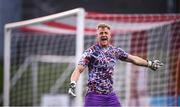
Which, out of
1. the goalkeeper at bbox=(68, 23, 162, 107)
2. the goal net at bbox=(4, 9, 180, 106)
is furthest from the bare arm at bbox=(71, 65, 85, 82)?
the goal net at bbox=(4, 9, 180, 106)

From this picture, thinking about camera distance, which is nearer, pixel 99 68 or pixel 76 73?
pixel 76 73

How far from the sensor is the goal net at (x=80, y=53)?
11586mm

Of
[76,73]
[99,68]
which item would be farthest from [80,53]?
[76,73]

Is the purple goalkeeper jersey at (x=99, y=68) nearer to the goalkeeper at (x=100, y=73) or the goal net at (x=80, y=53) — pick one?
the goalkeeper at (x=100, y=73)

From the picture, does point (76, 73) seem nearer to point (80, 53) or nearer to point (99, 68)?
point (99, 68)

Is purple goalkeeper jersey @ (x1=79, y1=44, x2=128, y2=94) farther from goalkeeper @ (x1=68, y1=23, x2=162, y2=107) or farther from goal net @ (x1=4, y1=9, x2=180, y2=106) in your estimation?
goal net @ (x1=4, y1=9, x2=180, y2=106)

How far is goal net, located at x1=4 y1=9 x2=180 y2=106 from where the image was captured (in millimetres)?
11586

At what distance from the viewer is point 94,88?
26.0 ft

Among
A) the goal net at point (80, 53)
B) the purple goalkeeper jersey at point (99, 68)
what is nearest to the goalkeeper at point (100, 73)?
the purple goalkeeper jersey at point (99, 68)

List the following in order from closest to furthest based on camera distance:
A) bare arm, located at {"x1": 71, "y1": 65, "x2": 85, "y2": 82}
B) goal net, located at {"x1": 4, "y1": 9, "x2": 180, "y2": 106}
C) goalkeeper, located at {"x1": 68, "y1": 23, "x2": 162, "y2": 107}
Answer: bare arm, located at {"x1": 71, "y1": 65, "x2": 85, "y2": 82}, goalkeeper, located at {"x1": 68, "y1": 23, "x2": 162, "y2": 107}, goal net, located at {"x1": 4, "y1": 9, "x2": 180, "y2": 106}

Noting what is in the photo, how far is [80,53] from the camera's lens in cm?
1041

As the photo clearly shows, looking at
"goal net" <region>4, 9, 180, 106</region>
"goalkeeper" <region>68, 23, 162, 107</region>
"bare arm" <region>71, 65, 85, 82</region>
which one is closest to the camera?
"bare arm" <region>71, 65, 85, 82</region>

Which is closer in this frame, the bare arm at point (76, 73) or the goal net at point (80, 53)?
the bare arm at point (76, 73)

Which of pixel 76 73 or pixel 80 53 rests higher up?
pixel 80 53
